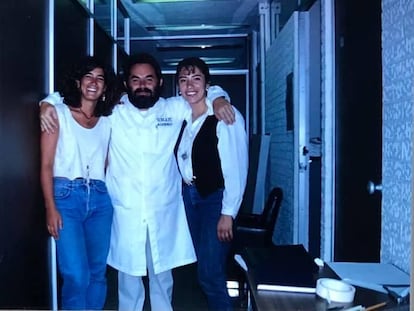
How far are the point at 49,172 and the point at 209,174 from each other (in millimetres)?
717

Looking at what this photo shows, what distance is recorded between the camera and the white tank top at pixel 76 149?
2.13 m

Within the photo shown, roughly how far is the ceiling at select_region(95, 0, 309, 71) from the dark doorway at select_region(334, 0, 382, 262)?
1.82 meters

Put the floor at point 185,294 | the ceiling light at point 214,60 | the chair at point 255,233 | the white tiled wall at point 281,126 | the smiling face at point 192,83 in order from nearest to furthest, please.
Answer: the smiling face at point 192,83, the floor at point 185,294, the chair at point 255,233, the white tiled wall at point 281,126, the ceiling light at point 214,60

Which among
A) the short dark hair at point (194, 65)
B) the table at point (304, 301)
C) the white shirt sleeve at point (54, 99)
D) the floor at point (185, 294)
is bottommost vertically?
the floor at point (185, 294)

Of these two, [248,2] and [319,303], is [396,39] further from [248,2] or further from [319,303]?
[248,2]

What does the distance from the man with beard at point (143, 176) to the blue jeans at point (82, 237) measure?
2.6 inches

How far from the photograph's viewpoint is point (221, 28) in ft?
19.3

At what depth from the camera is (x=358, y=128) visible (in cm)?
215

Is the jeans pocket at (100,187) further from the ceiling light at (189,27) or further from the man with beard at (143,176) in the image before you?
the ceiling light at (189,27)

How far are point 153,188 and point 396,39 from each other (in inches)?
47.8

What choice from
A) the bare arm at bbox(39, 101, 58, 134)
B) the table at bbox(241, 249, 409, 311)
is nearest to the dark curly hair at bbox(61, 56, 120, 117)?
the bare arm at bbox(39, 101, 58, 134)

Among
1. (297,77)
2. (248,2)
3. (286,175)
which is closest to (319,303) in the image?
(297,77)

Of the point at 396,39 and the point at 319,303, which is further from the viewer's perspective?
the point at 396,39

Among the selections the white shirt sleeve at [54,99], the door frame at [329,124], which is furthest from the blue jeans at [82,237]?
the door frame at [329,124]
